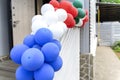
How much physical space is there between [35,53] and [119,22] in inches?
552

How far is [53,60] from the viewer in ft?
6.75

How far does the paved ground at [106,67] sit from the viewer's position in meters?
8.38

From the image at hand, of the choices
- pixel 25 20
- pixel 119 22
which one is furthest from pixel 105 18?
pixel 25 20

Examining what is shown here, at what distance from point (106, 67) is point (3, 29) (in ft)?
14.4

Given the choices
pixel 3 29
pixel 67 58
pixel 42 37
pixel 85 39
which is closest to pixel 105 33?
pixel 85 39

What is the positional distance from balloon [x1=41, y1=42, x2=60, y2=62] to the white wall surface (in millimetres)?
4873

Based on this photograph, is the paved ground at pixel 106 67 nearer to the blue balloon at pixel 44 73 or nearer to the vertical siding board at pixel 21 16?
the vertical siding board at pixel 21 16

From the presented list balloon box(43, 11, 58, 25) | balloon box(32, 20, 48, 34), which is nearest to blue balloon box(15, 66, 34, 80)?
balloon box(32, 20, 48, 34)

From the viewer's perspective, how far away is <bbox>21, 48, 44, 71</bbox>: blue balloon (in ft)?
5.81

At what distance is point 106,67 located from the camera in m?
9.62

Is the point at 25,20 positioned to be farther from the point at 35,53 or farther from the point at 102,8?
the point at 102,8

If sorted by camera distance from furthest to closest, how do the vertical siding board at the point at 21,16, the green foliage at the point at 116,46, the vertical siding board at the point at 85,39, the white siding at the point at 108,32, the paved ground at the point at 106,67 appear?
the white siding at the point at 108,32 → the green foliage at the point at 116,46 → the paved ground at the point at 106,67 → the vertical siding board at the point at 21,16 → the vertical siding board at the point at 85,39

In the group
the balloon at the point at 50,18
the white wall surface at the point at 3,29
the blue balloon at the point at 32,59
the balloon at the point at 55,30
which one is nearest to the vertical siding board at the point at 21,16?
the white wall surface at the point at 3,29

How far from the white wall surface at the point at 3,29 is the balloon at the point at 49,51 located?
487cm
